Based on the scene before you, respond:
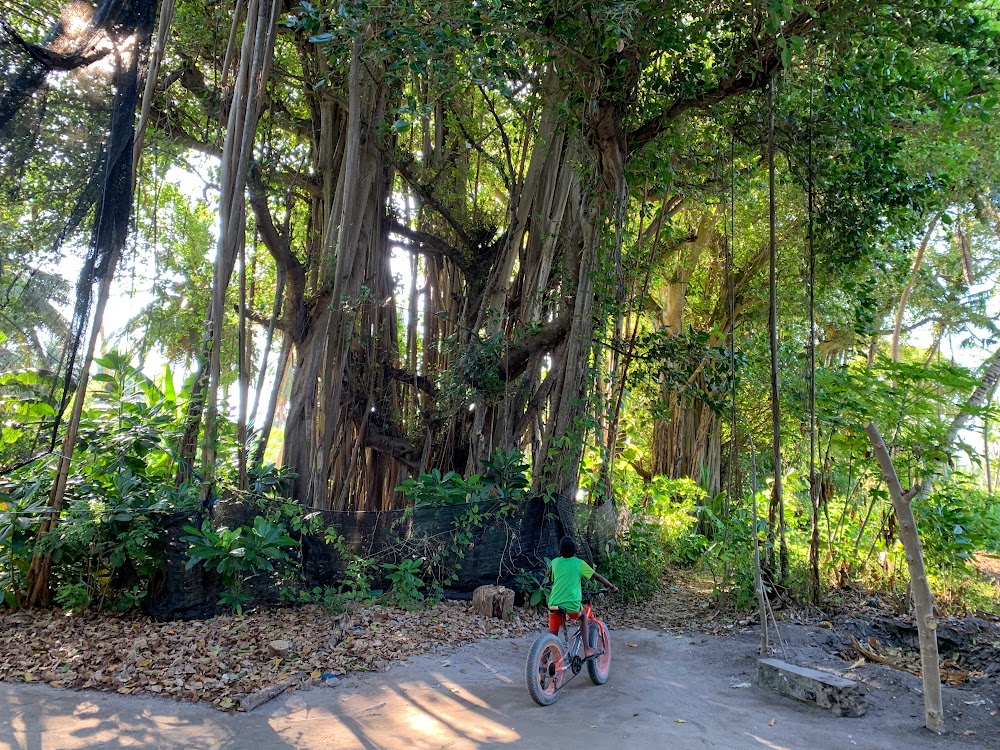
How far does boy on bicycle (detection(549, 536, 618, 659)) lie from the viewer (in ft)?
14.3

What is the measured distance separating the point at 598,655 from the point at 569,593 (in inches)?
19.2

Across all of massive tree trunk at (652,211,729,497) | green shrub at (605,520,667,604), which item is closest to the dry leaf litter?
green shrub at (605,520,667,604)

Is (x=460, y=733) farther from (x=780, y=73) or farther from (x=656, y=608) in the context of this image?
(x=780, y=73)

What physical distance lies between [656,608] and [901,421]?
2933mm

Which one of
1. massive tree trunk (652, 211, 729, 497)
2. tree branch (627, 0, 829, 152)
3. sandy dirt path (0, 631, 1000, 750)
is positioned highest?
tree branch (627, 0, 829, 152)

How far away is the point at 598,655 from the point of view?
453 centimetres

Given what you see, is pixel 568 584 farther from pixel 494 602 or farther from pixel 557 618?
pixel 494 602

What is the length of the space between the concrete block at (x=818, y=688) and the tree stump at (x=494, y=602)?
220 centimetres

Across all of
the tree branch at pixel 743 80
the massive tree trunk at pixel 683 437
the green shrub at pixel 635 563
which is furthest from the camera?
the massive tree trunk at pixel 683 437

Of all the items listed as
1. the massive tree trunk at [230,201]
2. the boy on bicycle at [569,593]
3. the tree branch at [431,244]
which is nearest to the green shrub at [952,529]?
the boy on bicycle at [569,593]

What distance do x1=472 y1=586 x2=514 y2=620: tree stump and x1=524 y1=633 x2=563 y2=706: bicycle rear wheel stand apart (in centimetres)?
181

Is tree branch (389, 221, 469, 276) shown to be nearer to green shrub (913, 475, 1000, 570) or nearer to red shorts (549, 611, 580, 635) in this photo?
red shorts (549, 611, 580, 635)

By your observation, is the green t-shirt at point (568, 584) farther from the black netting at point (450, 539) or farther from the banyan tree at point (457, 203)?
the banyan tree at point (457, 203)

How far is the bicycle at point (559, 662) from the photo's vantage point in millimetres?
3926
